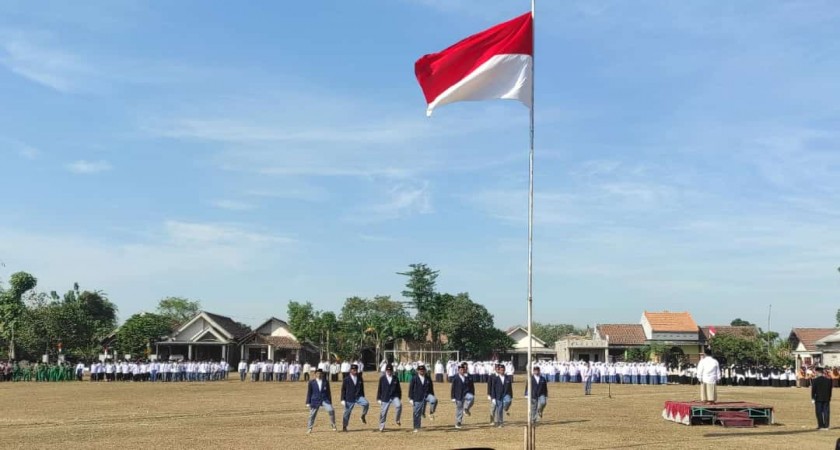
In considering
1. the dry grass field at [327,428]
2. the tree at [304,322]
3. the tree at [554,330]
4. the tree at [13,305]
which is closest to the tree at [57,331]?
the tree at [13,305]

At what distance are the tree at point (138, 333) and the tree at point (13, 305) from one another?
8.24 metres

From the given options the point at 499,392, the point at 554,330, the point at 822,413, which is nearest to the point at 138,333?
the point at 499,392

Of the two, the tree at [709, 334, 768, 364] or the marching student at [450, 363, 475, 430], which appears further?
the tree at [709, 334, 768, 364]

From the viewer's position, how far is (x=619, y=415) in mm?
26188

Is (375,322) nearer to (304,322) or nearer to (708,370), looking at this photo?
(304,322)

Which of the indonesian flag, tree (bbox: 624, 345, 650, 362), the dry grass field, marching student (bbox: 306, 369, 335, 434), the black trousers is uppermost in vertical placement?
the indonesian flag

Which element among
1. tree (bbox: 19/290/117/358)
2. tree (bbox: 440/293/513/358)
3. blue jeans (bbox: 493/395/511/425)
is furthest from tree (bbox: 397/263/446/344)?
blue jeans (bbox: 493/395/511/425)

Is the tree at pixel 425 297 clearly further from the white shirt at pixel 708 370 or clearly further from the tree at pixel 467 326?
the white shirt at pixel 708 370

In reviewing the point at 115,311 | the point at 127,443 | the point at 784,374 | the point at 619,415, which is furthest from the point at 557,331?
the point at 127,443

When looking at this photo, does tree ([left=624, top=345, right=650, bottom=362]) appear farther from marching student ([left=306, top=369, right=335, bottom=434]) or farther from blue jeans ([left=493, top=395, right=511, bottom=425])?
marching student ([left=306, top=369, right=335, bottom=434])

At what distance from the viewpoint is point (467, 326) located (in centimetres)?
7094

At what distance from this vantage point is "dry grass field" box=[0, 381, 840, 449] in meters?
18.1

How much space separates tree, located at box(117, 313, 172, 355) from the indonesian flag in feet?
197

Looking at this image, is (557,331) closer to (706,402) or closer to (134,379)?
(134,379)
